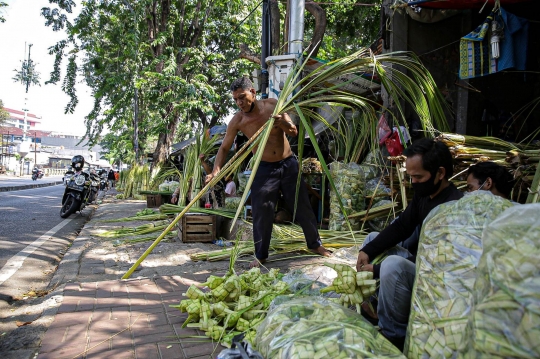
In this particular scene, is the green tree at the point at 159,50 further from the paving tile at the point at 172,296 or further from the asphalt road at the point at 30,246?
the paving tile at the point at 172,296

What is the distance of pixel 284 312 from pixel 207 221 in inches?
155

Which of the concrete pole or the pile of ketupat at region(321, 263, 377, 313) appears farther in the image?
the concrete pole

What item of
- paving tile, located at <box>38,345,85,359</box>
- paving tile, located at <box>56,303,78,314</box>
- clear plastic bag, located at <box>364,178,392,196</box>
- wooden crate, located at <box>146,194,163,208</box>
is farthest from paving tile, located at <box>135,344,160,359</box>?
wooden crate, located at <box>146,194,163,208</box>

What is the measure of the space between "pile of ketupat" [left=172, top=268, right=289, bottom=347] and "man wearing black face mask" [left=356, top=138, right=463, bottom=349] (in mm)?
655

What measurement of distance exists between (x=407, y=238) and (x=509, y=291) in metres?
1.49

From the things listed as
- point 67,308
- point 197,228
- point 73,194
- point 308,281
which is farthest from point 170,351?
point 73,194

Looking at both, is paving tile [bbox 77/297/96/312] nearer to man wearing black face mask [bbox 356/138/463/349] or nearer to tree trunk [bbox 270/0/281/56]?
man wearing black face mask [bbox 356/138/463/349]

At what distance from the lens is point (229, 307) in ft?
8.68

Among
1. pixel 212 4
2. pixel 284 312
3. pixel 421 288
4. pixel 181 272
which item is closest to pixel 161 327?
pixel 284 312

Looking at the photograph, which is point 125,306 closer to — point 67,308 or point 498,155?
point 67,308

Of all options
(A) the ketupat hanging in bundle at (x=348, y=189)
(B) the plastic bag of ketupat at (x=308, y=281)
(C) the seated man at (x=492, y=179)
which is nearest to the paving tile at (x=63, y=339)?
(B) the plastic bag of ketupat at (x=308, y=281)

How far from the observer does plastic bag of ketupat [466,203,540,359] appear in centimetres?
97

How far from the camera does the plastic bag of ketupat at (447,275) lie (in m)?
1.39

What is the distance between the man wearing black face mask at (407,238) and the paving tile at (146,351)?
3.98 ft
